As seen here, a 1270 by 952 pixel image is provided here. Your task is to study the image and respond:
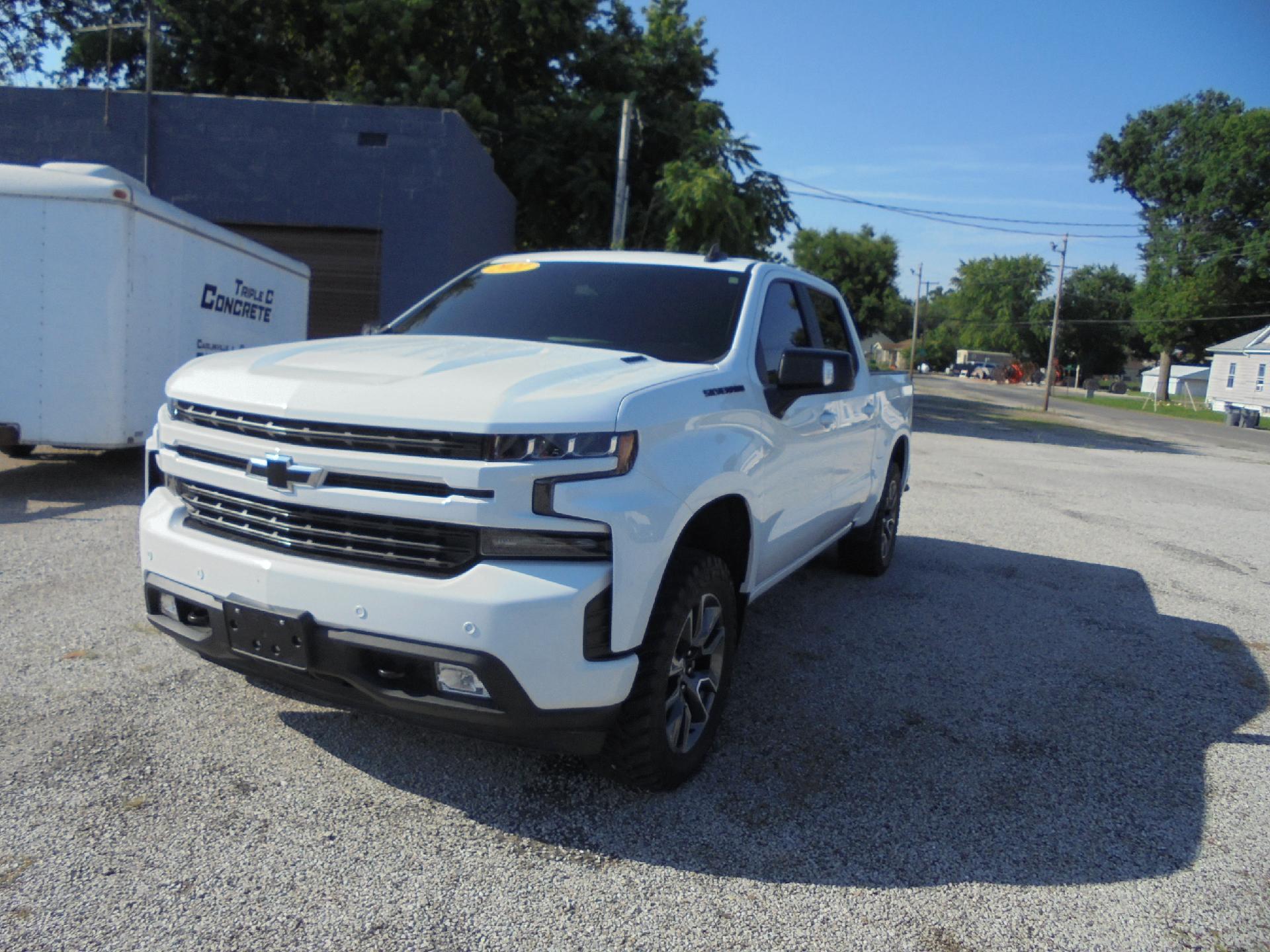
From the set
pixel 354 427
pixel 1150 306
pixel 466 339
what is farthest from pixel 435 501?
pixel 1150 306

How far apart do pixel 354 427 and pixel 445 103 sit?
64.8 feet

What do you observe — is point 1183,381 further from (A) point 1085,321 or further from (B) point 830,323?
(B) point 830,323

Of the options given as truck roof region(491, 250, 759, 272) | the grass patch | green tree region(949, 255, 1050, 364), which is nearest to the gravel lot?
truck roof region(491, 250, 759, 272)

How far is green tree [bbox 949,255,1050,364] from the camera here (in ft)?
331

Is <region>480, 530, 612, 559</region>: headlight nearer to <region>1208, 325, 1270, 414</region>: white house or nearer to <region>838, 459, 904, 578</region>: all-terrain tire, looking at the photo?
<region>838, 459, 904, 578</region>: all-terrain tire

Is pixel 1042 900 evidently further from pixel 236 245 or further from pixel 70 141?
pixel 70 141

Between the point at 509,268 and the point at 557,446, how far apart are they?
2224 millimetres

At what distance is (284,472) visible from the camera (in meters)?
2.85

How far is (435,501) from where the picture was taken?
8.80ft

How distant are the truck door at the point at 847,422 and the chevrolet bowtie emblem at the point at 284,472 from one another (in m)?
2.72

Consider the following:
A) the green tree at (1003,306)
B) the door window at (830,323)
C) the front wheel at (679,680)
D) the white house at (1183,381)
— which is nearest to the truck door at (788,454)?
the door window at (830,323)

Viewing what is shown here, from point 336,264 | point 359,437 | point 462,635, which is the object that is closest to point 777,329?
point 359,437

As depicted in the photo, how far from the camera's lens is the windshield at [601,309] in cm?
396

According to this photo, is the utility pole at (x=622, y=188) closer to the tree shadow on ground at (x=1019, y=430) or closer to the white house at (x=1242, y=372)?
the tree shadow on ground at (x=1019, y=430)
